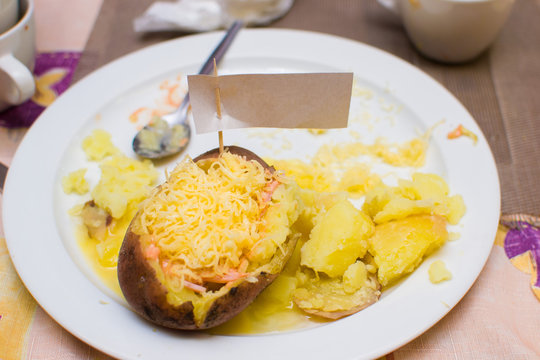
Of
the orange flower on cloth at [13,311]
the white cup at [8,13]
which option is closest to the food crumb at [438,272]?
the orange flower on cloth at [13,311]

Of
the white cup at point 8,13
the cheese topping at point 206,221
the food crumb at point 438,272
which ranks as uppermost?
the white cup at point 8,13

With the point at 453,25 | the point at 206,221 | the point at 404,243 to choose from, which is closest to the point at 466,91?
the point at 453,25

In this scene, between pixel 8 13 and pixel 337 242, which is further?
pixel 8 13

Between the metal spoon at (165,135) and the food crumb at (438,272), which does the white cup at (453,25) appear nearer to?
the metal spoon at (165,135)

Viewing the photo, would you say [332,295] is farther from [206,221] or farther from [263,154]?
[263,154]

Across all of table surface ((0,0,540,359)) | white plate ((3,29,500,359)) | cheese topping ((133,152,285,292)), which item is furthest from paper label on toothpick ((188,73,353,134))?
table surface ((0,0,540,359))

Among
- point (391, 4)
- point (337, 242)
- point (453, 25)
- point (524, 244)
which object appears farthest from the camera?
point (391, 4)

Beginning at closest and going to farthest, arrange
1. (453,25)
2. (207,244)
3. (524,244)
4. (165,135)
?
(207,244)
(524,244)
(165,135)
(453,25)

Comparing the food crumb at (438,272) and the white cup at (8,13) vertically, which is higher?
the white cup at (8,13)
